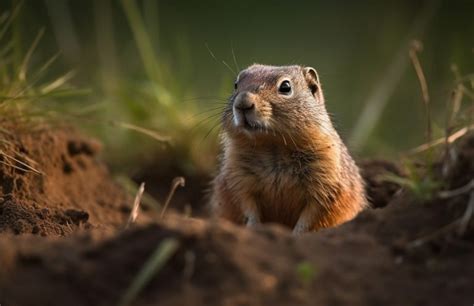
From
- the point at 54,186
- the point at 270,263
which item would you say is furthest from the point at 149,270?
the point at 54,186

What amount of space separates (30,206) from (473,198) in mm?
2839

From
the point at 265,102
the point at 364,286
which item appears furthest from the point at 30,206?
A: the point at 364,286

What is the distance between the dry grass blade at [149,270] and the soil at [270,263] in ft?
0.09

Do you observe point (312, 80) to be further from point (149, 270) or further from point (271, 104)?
point (149, 270)

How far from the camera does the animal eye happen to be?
245 inches

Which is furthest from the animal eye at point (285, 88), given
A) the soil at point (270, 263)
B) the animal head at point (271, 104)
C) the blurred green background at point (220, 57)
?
the soil at point (270, 263)

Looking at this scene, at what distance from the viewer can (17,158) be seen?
586cm

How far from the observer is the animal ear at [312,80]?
673 centimetres

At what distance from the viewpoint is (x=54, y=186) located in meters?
6.18

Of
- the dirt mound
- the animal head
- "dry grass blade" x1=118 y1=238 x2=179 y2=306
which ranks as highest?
the animal head

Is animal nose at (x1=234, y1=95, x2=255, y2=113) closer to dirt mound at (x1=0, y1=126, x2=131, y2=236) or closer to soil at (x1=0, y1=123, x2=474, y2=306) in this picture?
dirt mound at (x1=0, y1=126, x2=131, y2=236)

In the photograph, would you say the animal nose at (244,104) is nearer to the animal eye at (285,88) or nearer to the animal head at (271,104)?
the animal head at (271,104)

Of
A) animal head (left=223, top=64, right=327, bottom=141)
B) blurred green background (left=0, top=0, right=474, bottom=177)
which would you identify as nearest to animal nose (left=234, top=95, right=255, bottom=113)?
animal head (left=223, top=64, right=327, bottom=141)

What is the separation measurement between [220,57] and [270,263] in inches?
381
